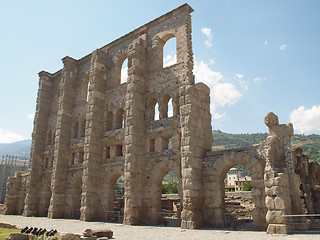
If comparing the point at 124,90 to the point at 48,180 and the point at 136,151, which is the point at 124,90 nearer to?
the point at 136,151

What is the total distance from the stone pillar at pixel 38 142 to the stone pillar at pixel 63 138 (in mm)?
3788

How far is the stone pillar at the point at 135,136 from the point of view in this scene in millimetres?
15984

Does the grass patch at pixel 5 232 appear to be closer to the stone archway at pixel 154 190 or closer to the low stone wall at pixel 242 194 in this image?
the stone archway at pixel 154 190

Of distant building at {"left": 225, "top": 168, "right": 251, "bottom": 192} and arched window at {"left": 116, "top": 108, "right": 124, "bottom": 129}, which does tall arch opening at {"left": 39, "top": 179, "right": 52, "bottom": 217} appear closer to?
arched window at {"left": 116, "top": 108, "right": 124, "bottom": 129}

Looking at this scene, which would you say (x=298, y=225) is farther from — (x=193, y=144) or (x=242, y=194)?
(x=242, y=194)

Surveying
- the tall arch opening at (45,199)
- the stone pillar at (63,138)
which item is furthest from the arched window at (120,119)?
the tall arch opening at (45,199)

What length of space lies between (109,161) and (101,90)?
A: 5.21 m

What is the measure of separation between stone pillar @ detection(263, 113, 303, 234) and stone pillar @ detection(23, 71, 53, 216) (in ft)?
64.3

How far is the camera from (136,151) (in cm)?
1669

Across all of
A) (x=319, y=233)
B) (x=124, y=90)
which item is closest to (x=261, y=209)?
(x=319, y=233)

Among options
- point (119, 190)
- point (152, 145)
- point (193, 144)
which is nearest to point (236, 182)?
point (119, 190)

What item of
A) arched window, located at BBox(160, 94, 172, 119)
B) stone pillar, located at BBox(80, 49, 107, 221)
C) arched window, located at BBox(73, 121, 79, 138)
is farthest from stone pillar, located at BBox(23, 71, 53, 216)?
arched window, located at BBox(160, 94, 172, 119)

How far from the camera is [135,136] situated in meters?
16.8

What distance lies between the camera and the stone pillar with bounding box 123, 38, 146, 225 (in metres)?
16.0
